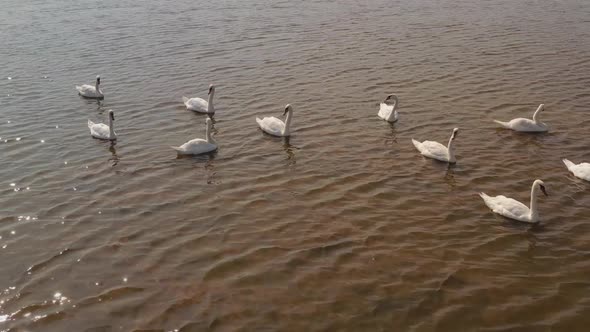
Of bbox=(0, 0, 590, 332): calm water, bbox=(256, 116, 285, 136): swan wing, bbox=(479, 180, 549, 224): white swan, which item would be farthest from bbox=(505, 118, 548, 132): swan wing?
bbox=(256, 116, 285, 136): swan wing

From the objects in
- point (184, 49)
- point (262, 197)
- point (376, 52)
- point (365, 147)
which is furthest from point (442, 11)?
point (262, 197)

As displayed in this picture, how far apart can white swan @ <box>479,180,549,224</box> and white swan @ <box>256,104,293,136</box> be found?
6.23 meters

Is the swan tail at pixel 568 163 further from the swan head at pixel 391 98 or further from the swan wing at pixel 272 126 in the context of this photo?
the swan wing at pixel 272 126

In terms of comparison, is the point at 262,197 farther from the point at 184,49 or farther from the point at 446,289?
the point at 184,49

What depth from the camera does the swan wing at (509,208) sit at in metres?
11.0

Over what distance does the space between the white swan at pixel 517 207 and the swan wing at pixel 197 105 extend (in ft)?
31.3

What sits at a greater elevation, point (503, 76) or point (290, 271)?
point (503, 76)

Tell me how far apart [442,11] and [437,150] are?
19.9 metres

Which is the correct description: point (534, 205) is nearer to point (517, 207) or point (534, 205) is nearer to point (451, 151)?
point (517, 207)

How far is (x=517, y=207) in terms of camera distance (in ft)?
36.3

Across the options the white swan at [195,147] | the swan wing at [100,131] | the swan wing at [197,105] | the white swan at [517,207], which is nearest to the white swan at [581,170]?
the white swan at [517,207]

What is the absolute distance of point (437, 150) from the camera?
13891 millimetres

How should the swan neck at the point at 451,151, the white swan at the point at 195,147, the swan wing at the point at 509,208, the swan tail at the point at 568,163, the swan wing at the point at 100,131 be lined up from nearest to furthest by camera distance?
the swan wing at the point at 509,208 → the swan tail at the point at 568,163 → the swan neck at the point at 451,151 → the white swan at the point at 195,147 → the swan wing at the point at 100,131

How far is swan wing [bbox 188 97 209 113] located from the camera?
58.2ft
